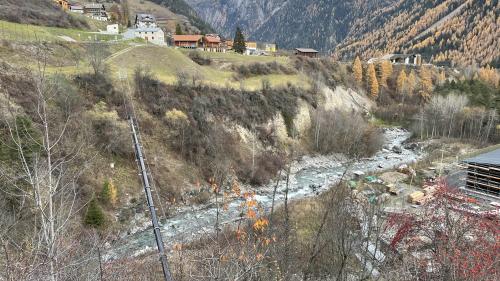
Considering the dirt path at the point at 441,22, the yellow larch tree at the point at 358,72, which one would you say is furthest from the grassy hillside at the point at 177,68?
the dirt path at the point at 441,22

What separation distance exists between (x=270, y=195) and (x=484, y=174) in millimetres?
21082

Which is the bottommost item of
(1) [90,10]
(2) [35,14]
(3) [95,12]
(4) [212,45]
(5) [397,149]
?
(5) [397,149]

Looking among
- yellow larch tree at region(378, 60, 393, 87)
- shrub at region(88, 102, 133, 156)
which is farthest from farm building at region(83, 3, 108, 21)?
yellow larch tree at region(378, 60, 393, 87)

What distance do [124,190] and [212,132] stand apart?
42.0ft

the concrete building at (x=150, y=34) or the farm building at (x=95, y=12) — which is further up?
the farm building at (x=95, y=12)

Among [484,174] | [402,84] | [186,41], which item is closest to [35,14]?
[186,41]

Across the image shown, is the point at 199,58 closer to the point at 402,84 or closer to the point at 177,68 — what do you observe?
the point at 177,68

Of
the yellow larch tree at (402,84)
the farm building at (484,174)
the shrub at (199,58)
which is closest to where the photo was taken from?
the farm building at (484,174)

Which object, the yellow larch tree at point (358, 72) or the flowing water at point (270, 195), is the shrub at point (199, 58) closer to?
the flowing water at point (270, 195)

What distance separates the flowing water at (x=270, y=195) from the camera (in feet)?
77.6

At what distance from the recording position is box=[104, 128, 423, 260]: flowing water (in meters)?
23.6

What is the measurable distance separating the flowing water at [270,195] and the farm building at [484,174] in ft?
34.3

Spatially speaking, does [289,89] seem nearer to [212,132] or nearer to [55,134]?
[212,132]

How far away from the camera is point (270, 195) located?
114 ft
